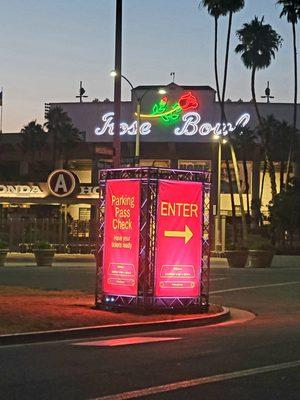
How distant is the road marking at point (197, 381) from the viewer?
7.10 metres

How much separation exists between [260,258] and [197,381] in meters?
24.2

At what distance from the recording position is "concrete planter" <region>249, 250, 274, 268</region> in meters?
31.4

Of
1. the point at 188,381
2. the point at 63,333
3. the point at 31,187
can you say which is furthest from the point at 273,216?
the point at 188,381

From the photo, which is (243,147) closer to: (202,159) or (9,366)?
(202,159)

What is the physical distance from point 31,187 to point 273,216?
19.5m

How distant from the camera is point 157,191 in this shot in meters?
14.4

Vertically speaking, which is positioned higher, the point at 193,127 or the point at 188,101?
the point at 188,101

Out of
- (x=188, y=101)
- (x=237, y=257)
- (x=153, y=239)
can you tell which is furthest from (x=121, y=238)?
(x=188, y=101)

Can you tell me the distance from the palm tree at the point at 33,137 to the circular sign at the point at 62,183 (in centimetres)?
1998

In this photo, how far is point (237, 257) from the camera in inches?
1239

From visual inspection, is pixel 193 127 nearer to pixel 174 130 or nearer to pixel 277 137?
pixel 174 130

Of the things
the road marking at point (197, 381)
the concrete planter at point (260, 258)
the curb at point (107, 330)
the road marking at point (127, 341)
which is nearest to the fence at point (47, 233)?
the concrete planter at point (260, 258)

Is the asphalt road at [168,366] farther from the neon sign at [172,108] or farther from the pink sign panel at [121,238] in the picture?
the neon sign at [172,108]

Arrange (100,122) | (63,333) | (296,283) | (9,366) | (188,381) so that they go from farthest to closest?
(100,122)
(296,283)
(63,333)
(9,366)
(188,381)
